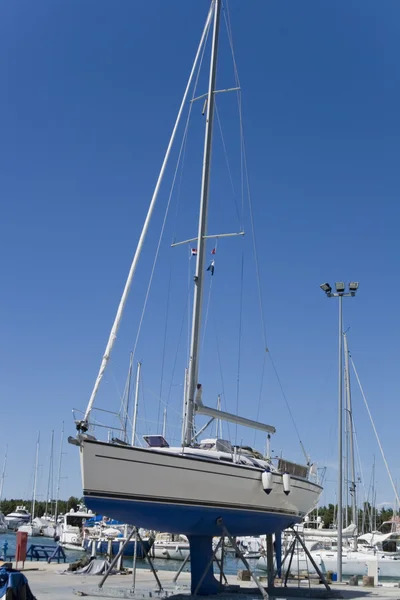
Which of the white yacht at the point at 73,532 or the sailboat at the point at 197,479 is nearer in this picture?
the sailboat at the point at 197,479

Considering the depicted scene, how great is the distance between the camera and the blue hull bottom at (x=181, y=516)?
16.6 metres

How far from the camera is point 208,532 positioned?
63.1ft

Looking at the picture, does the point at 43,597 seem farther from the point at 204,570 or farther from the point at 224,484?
the point at 224,484

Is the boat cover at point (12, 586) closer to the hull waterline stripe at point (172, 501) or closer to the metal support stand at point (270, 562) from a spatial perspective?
the hull waterline stripe at point (172, 501)

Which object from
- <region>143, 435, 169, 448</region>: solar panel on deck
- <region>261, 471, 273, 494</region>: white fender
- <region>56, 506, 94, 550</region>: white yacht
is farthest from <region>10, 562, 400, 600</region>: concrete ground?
<region>56, 506, 94, 550</region>: white yacht

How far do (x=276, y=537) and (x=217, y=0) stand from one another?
19913 millimetres

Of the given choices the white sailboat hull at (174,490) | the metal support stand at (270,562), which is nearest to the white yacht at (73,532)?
the metal support stand at (270,562)

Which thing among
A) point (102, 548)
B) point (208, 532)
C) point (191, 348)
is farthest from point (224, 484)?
point (102, 548)

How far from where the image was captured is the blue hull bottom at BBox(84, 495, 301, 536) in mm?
16578

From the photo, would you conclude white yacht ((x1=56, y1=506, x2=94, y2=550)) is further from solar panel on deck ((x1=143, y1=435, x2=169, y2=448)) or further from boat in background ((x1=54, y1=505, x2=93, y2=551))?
solar panel on deck ((x1=143, y1=435, x2=169, y2=448))

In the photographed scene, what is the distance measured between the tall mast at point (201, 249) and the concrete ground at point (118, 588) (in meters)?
5.10

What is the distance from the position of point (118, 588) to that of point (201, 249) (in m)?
10.8

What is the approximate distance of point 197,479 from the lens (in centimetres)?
1773

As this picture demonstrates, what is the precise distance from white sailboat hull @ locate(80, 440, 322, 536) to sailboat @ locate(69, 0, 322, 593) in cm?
2
